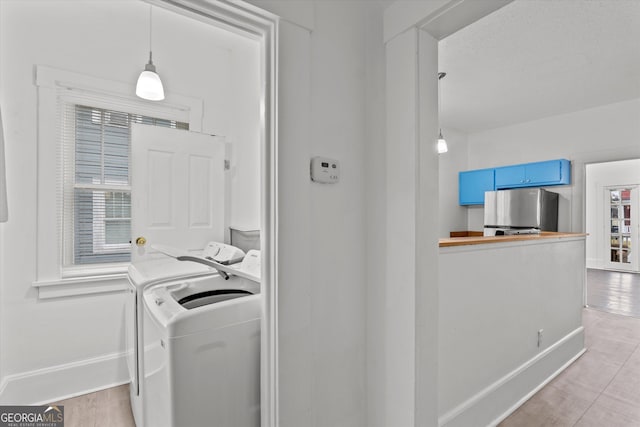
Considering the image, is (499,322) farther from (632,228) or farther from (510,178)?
(632,228)

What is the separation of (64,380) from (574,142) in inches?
252

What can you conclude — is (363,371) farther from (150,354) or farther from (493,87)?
(493,87)

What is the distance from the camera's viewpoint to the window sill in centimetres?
208

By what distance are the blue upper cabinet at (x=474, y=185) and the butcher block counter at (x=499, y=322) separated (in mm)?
2466

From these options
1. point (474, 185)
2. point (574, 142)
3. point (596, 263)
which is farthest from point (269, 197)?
point (596, 263)

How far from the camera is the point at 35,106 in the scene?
2.06 meters

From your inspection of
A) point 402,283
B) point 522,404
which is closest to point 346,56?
point 402,283

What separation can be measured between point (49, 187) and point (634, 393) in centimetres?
443

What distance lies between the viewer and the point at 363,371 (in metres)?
1.40

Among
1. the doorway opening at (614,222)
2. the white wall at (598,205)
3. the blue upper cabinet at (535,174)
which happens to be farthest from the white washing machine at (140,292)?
the white wall at (598,205)

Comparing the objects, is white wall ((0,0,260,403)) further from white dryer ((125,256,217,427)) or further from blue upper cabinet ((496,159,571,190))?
blue upper cabinet ((496,159,571,190))

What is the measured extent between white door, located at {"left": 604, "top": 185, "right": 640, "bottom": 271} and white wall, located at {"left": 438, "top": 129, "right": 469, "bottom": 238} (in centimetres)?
464

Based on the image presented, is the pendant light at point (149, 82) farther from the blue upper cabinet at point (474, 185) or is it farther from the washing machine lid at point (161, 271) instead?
the blue upper cabinet at point (474, 185)

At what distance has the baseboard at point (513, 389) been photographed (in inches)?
63.1
